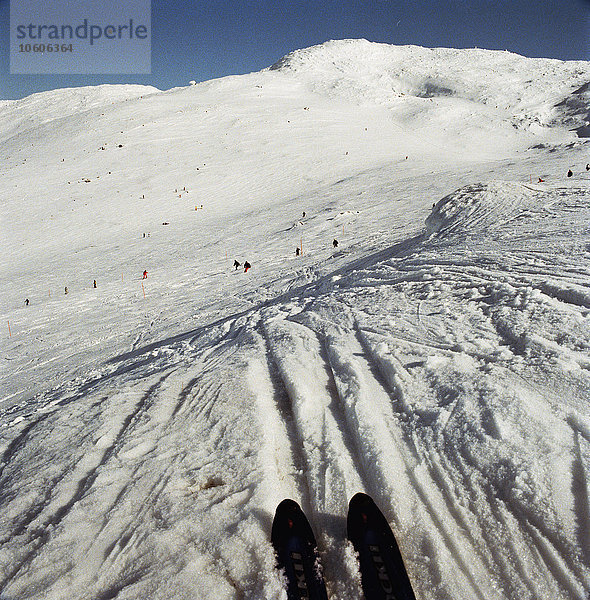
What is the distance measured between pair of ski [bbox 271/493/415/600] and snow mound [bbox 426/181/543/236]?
9316mm

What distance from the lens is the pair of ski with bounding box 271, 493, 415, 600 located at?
116 inches

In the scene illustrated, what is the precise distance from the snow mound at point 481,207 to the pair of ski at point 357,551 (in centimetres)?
932

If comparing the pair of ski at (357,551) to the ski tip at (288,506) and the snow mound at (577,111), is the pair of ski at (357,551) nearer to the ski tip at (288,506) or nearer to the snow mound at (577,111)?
the ski tip at (288,506)

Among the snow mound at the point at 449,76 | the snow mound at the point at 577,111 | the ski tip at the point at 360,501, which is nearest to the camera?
the ski tip at the point at 360,501

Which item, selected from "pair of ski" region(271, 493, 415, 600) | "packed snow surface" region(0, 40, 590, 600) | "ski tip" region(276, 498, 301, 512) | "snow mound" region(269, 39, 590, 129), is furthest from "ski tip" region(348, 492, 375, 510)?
"snow mound" region(269, 39, 590, 129)

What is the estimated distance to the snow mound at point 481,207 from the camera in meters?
11.2

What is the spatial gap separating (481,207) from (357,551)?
1174 centimetres

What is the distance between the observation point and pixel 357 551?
3.22 metres

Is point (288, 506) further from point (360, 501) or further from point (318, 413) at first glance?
point (318, 413)

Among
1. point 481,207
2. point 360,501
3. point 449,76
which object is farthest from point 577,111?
point 360,501

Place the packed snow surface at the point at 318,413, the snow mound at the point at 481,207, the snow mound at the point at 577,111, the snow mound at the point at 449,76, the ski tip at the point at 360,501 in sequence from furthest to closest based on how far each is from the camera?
the snow mound at the point at 449,76
the snow mound at the point at 577,111
the snow mound at the point at 481,207
the ski tip at the point at 360,501
the packed snow surface at the point at 318,413

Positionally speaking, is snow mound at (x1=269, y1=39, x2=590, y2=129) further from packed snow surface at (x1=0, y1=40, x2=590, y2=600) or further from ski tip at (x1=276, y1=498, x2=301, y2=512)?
ski tip at (x1=276, y1=498, x2=301, y2=512)

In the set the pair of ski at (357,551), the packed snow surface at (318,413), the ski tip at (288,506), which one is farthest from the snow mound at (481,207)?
the ski tip at (288,506)

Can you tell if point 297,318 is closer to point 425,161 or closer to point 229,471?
point 229,471
